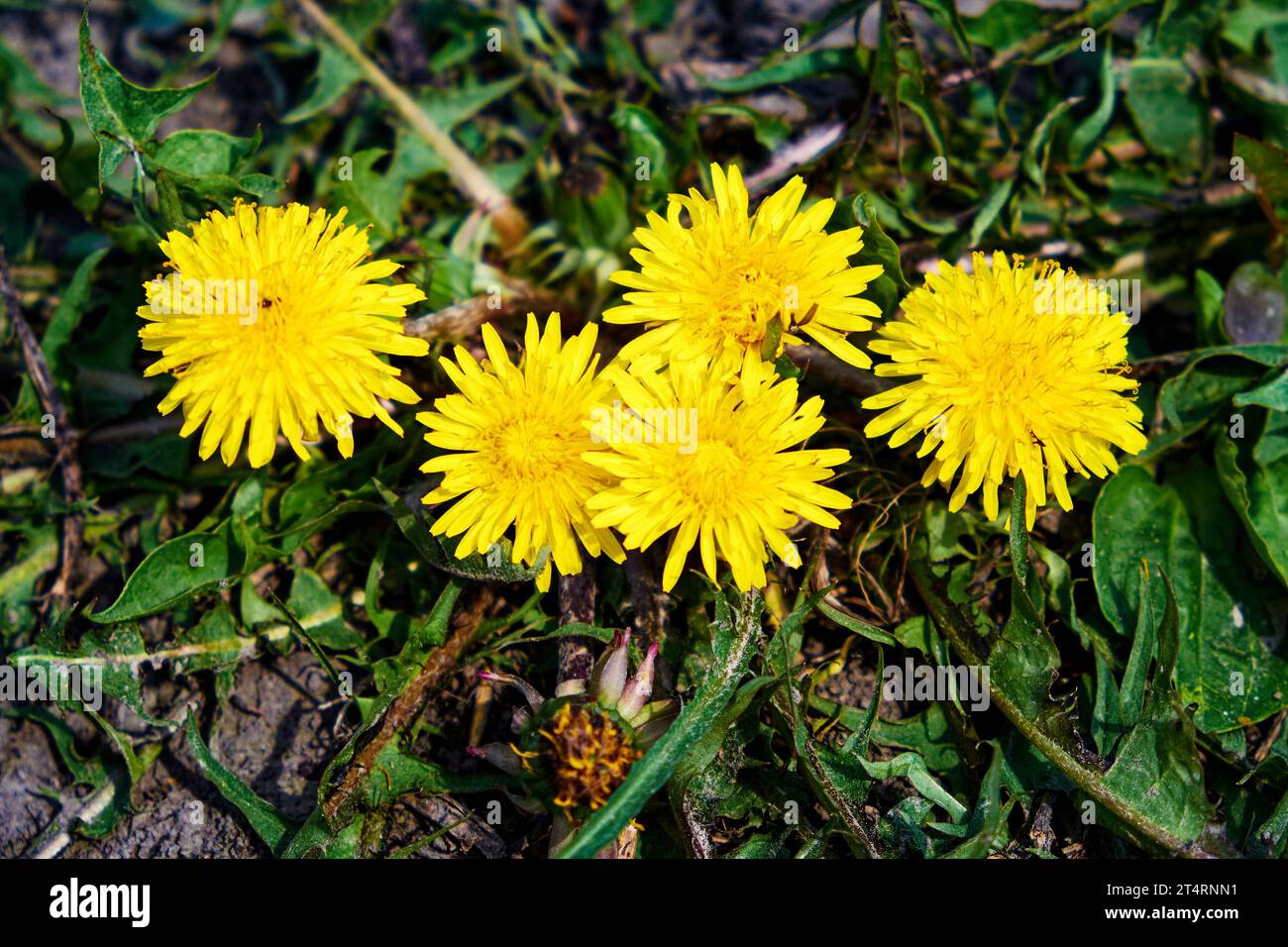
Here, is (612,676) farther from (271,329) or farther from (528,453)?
(271,329)

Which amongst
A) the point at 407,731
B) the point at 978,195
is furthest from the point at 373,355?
the point at 978,195

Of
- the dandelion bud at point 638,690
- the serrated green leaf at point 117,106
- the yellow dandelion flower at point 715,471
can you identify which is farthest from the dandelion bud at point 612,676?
the serrated green leaf at point 117,106

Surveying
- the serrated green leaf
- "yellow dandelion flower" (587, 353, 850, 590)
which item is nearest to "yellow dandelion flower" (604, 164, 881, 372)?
"yellow dandelion flower" (587, 353, 850, 590)

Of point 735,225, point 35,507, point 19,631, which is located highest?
point 735,225

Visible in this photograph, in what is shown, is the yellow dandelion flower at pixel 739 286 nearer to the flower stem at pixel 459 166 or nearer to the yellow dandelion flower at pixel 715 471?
the yellow dandelion flower at pixel 715 471

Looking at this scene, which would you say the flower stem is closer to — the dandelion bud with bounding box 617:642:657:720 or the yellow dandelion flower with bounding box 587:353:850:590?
the yellow dandelion flower with bounding box 587:353:850:590
